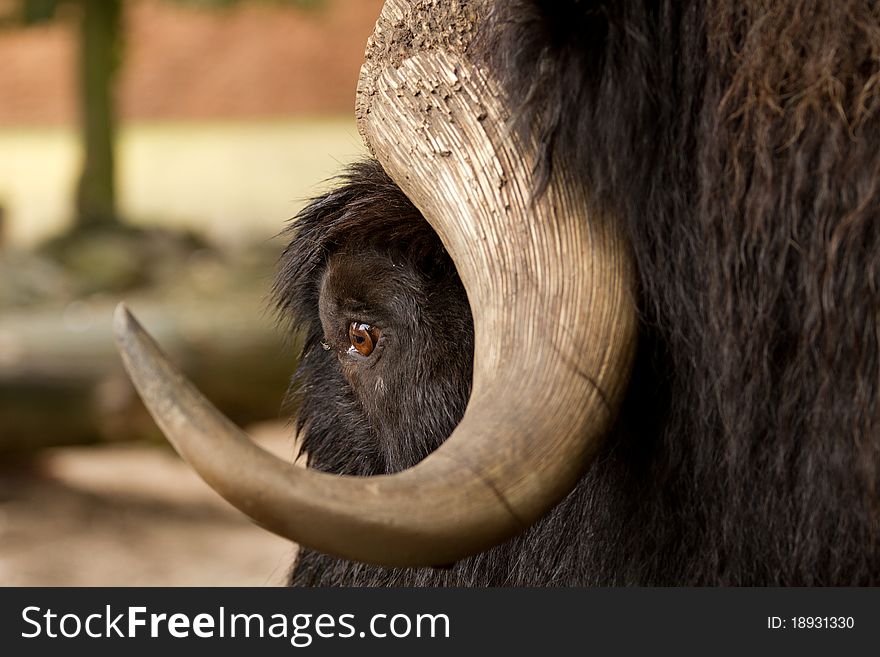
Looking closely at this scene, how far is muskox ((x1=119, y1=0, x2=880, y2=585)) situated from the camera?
29.0 inches

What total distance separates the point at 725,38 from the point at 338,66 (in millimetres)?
6441

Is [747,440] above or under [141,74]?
above

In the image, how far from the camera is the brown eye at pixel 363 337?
1084 mm

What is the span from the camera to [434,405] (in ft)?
3.36

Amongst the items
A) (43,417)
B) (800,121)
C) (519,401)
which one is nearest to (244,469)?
(519,401)

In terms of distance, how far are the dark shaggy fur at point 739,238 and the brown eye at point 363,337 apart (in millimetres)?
295

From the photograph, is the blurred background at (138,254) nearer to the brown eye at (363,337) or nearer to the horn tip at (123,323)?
the brown eye at (363,337)

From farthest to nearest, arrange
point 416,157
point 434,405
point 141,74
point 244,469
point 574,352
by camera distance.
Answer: point 141,74, point 434,405, point 416,157, point 574,352, point 244,469

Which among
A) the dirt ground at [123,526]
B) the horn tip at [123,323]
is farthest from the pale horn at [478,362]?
the dirt ground at [123,526]

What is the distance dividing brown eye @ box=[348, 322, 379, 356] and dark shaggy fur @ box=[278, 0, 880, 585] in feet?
0.97

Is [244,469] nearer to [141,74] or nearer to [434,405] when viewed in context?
[434,405]

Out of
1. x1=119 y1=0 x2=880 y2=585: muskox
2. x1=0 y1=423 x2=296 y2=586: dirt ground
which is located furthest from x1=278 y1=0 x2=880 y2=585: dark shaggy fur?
x1=0 y1=423 x2=296 y2=586: dirt ground

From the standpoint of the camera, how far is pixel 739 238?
2.62ft

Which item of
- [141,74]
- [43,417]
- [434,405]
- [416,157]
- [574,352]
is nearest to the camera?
[574,352]
